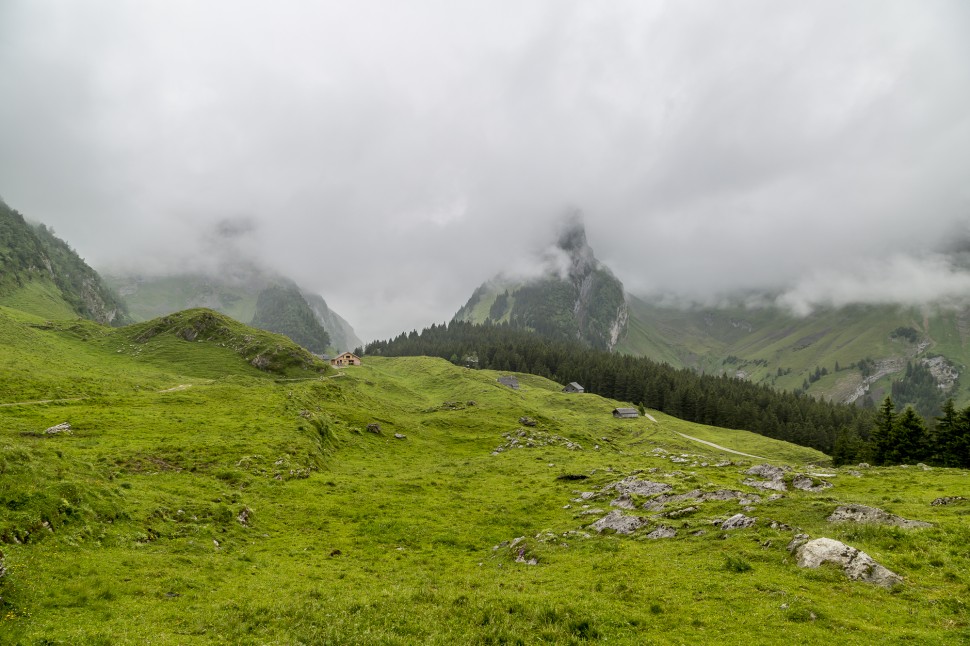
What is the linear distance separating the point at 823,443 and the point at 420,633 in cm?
18893

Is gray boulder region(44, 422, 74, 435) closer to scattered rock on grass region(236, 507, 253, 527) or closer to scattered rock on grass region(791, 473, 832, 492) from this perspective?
scattered rock on grass region(236, 507, 253, 527)

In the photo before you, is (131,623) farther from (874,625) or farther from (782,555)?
(782,555)

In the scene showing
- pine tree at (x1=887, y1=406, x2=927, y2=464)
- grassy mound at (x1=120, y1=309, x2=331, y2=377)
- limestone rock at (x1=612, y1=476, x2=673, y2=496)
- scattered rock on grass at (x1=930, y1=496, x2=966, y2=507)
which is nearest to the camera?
scattered rock on grass at (x1=930, y1=496, x2=966, y2=507)

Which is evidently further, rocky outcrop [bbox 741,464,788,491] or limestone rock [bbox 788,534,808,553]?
rocky outcrop [bbox 741,464,788,491]

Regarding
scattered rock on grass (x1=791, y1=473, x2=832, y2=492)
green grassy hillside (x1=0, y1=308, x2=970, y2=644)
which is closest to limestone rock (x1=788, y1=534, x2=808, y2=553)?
green grassy hillside (x1=0, y1=308, x2=970, y2=644)

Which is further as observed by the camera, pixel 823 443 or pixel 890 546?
pixel 823 443

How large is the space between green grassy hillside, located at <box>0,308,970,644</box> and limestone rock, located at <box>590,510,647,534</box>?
3.21ft

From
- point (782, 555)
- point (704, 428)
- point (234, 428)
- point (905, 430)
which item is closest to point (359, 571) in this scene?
point (782, 555)

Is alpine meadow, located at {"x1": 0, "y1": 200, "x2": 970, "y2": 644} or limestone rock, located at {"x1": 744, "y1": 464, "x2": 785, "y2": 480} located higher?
limestone rock, located at {"x1": 744, "y1": 464, "x2": 785, "y2": 480}

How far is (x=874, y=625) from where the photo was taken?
1498 cm

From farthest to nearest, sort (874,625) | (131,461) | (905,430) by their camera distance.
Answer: (905,430)
(131,461)
(874,625)

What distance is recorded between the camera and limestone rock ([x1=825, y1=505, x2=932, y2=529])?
929 inches

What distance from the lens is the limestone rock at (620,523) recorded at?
97.6 ft

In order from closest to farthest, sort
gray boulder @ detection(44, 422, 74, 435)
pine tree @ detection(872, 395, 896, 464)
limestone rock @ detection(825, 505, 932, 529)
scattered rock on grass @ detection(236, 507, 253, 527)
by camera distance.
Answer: limestone rock @ detection(825, 505, 932, 529) < scattered rock on grass @ detection(236, 507, 253, 527) < gray boulder @ detection(44, 422, 74, 435) < pine tree @ detection(872, 395, 896, 464)
